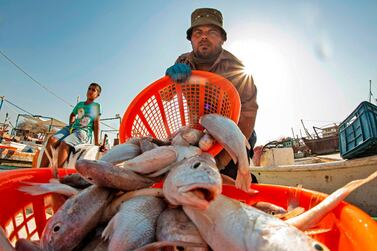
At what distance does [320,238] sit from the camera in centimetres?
124

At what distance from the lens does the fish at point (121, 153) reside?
157cm

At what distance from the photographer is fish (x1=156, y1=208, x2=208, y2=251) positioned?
0.94 metres

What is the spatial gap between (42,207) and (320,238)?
1690mm

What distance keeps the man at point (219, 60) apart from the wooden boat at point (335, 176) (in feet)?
6.38

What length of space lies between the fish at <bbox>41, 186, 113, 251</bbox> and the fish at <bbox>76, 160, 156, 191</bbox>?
Answer: 0.07m

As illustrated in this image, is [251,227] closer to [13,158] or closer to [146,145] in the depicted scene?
[146,145]

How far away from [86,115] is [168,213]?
400 cm

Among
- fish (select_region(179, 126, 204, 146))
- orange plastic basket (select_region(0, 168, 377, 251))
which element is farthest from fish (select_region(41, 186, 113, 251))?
fish (select_region(179, 126, 204, 146))

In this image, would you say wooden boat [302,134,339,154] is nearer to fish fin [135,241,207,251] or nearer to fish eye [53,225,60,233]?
fish fin [135,241,207,251]

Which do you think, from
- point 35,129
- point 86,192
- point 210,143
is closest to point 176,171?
point 86,192

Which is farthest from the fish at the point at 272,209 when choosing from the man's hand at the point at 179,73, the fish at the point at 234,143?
the man's hand at the point at 179,73

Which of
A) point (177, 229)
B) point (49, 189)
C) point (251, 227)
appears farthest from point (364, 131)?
point (49, 189)

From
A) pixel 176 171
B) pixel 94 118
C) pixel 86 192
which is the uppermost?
pixel 94 118

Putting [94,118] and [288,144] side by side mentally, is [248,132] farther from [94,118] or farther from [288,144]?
[288,144]
